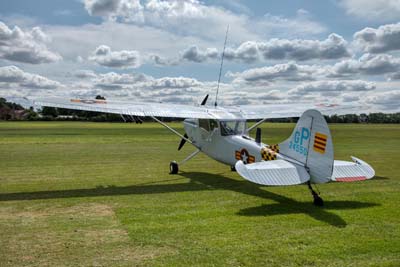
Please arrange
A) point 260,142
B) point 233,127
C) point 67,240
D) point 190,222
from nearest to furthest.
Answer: point 67,240, point 190,222, point 260,142, point 233,127

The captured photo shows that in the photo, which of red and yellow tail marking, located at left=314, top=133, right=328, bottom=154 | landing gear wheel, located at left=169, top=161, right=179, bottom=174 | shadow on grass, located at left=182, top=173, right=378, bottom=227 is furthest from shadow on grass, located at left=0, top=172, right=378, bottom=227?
red and yellow tail marking, located at left=314, top=133, right=328, bottom=154

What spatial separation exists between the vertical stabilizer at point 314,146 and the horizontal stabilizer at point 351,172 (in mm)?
400

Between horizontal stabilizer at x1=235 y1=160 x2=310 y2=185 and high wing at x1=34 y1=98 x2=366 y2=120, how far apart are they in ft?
11.9

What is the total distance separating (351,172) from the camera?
7.09 m

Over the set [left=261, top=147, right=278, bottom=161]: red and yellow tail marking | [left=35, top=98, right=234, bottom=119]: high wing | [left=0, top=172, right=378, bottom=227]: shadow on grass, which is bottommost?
[left=0, top=172, right=378, bottom=227]: shadow on grass

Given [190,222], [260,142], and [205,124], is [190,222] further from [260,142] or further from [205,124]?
[205,124]

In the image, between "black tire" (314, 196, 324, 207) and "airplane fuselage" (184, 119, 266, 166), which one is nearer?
"black tire" (314, 196, 324, 207)

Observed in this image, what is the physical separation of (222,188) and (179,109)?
9.51ft

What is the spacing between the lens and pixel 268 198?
8180mm

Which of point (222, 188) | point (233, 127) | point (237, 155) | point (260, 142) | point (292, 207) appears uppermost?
point (233, 127)

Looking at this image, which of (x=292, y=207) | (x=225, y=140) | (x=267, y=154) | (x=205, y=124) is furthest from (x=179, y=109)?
(x=292, y=207)

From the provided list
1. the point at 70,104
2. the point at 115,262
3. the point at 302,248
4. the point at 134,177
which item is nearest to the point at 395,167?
the point at 134,177

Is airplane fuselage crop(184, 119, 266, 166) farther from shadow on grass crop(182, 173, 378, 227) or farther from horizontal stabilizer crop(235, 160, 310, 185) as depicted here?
horizontal stabilizer crop(235, 160, 310, 185)

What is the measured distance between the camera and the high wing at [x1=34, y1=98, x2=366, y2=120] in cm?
948
